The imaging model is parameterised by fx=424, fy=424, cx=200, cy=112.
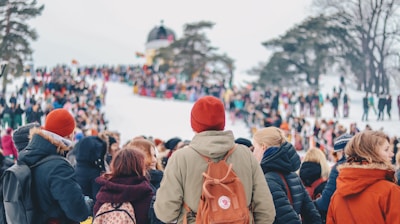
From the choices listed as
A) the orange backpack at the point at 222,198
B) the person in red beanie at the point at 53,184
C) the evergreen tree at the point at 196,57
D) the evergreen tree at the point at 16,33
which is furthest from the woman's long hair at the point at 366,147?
the evergreen tree at the point at 196,57

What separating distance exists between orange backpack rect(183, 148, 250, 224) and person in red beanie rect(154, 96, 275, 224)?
8cm

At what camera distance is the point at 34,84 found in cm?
1814

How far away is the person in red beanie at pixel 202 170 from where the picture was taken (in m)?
2.47

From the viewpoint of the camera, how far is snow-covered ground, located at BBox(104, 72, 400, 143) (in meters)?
14.7

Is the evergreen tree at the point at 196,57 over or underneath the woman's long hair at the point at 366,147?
over

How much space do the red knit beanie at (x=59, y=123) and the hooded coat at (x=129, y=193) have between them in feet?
1.61

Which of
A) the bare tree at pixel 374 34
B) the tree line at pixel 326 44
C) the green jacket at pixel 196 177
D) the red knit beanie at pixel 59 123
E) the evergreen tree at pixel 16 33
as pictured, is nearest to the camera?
the green jacket at pixel 196 177

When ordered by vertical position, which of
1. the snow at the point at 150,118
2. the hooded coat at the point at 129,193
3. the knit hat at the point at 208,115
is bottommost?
the snow at the point at 150,118

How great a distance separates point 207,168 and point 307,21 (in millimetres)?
13986

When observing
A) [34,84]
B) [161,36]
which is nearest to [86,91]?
[34,84]

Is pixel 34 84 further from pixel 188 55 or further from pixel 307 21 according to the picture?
pixel 188 55

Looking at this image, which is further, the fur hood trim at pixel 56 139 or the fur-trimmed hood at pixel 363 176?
the fur hood trim at pixel 56 139

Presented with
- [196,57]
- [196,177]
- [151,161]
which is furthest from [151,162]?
[196,57]

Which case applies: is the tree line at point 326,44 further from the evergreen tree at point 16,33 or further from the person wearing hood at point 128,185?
the person wearing hood at point 128,185
